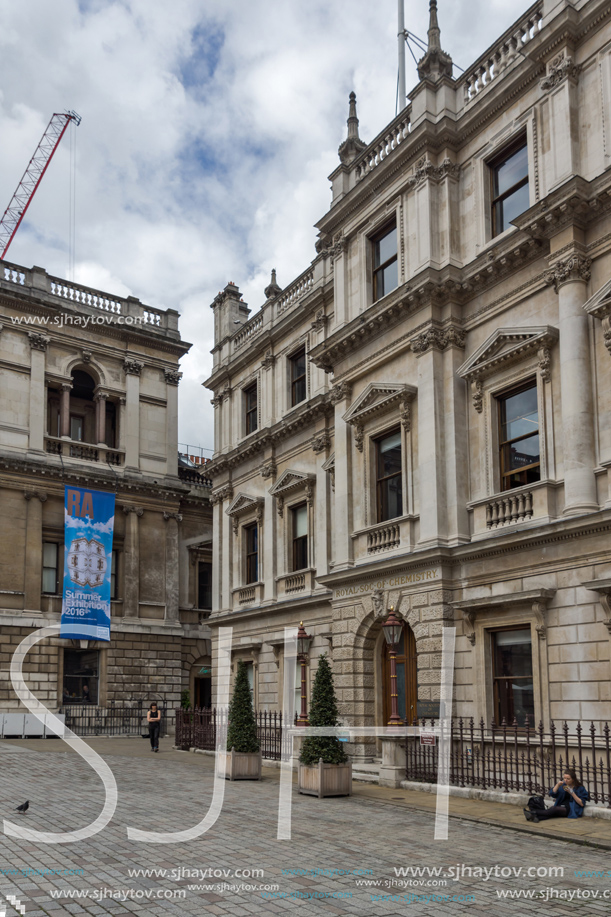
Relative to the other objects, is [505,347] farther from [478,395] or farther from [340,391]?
[340,391]

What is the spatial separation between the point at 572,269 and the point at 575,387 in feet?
8.09

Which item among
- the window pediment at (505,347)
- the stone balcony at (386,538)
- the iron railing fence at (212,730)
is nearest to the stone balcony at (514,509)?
the stone balcony at (386,538)

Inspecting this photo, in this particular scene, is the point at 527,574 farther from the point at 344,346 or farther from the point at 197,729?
the point at 197,729

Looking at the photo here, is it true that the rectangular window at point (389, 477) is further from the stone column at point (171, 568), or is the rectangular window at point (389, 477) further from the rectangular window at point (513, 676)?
the stone column at point (171, 568)

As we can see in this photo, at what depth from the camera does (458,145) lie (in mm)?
22219

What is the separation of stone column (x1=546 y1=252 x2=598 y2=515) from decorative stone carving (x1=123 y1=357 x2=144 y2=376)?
25.4 metres

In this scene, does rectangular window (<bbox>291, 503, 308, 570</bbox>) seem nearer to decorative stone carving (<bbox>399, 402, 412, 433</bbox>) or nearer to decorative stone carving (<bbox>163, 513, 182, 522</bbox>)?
decorative stone carving (<bbox>399, 402, 412, 433</bbox>)

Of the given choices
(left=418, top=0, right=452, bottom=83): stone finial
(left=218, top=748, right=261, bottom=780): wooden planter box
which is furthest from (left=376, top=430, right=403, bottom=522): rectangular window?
(left=418, top=0, right=452, bottom=83): stone finial

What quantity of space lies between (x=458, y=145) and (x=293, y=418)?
10544 millimetres

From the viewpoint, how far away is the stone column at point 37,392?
36.6 metres

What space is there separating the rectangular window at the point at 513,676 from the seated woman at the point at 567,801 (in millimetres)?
3373

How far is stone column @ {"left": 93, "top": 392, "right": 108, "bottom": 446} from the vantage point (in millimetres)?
39000

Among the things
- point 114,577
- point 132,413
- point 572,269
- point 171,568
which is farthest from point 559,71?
point 114,577

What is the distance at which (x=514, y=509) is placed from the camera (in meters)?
19.0
